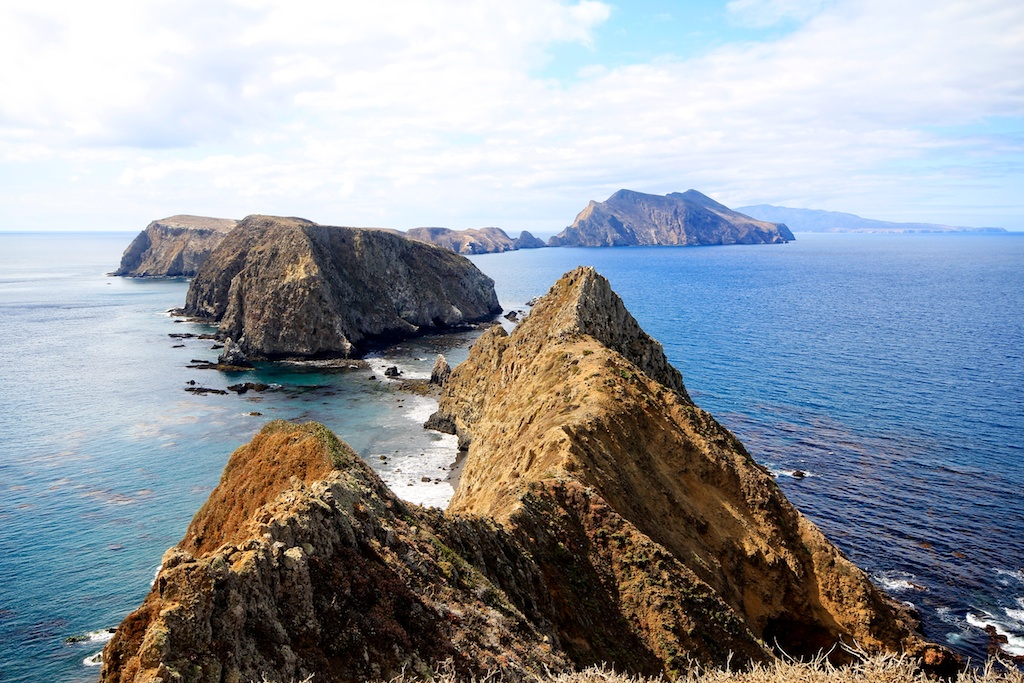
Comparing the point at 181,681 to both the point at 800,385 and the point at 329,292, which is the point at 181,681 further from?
the point at 329,292

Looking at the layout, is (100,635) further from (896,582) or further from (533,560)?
(896,582)

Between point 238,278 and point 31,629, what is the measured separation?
4427 inches

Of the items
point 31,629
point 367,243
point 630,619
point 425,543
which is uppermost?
point 367,243

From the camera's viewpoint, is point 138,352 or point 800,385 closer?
point 800,385

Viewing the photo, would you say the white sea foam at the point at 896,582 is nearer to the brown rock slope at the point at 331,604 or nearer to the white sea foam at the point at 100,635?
the brown rock slope at the point at 331,604

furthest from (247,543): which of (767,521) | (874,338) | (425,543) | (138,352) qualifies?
(874,338)

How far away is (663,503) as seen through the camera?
39719 millimetres

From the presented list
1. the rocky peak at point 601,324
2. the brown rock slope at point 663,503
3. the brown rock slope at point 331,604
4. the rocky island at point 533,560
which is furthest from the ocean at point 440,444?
the brown rock slope at point 331,604

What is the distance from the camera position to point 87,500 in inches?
2403

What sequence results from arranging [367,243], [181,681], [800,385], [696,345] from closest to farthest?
1. [181,681]
2. [800,385]
3. [696,345]
4. [367,243]

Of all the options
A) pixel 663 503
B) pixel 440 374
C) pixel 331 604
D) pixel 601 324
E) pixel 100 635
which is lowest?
pixel 100 635

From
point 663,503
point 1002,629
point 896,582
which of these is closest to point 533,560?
point 663,503

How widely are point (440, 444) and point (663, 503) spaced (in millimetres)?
42035

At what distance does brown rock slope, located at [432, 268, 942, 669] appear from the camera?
32.7 meters
